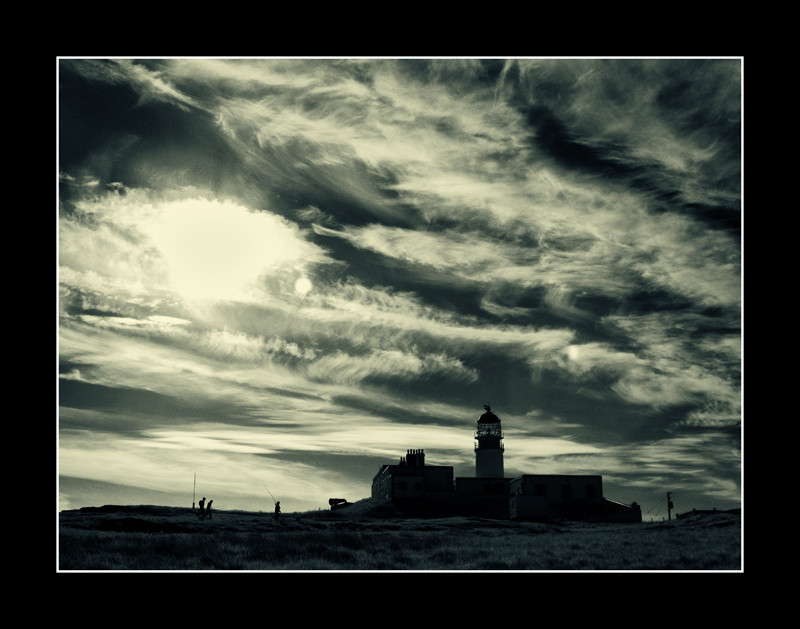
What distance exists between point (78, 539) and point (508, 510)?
41.7 metres

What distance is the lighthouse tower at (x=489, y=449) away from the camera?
63.7 metres

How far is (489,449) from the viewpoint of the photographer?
64.9 m

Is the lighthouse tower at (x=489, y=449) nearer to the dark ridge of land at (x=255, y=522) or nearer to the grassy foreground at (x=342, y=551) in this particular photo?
the dark ridge of land at (x=255, y=522)

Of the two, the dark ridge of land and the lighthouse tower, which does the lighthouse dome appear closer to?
the lighthouse tower

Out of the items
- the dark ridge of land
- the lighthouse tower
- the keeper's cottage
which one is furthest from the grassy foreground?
the lighthouse tower

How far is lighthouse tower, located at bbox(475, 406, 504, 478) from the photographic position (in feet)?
209

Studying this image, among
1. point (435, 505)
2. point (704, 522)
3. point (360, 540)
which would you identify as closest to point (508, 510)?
point (435, 505)

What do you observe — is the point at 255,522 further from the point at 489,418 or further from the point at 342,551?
the point at 489,418

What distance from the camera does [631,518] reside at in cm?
5641

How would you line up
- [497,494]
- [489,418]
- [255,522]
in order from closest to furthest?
[255,522] < [497,494] < [489,418]

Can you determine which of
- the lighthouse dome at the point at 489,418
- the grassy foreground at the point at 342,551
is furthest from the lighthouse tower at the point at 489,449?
the grassy foreground at the point at 342,551

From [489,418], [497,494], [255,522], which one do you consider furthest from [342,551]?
[489,418]
